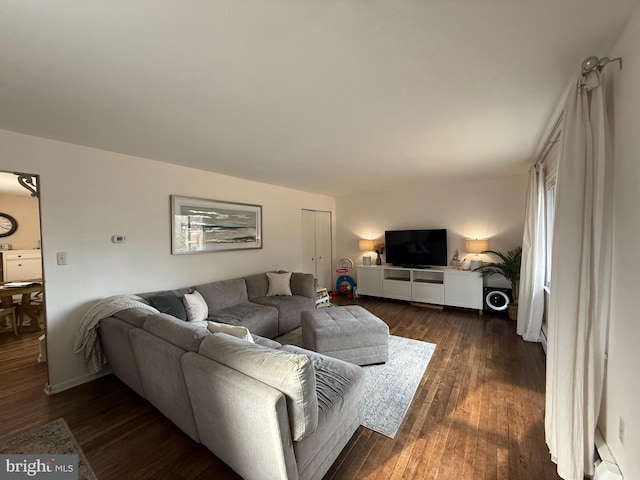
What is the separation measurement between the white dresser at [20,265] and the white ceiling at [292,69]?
14.8 ft

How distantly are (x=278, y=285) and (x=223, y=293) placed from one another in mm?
916

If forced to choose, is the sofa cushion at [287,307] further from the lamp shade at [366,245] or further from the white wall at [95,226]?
the lamp shade at [366,245]

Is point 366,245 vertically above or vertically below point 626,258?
below

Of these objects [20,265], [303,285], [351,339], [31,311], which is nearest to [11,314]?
[31,311]

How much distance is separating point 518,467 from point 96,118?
3.69 metres

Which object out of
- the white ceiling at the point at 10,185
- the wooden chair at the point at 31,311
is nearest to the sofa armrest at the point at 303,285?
the wooden chair at the point at 31,311

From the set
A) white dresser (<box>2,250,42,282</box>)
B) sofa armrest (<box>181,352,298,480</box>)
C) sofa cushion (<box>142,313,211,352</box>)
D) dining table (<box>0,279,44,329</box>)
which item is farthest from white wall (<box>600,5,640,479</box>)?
white dresser (<box>2,250,42,282</box>)

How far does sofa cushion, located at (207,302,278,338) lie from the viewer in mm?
3010

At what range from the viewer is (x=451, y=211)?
491cm

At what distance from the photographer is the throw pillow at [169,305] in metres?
2.67

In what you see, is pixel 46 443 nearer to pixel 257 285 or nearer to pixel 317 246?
pixel 257 285

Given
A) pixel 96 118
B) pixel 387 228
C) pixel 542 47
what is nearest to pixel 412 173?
pixel 387 228

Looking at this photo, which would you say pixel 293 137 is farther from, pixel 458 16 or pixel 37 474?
pixel 37 474

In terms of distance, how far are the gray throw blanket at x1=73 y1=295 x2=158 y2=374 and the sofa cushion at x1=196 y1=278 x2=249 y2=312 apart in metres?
0.86
